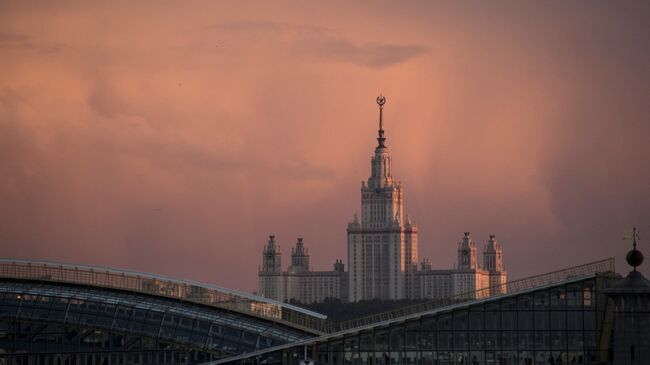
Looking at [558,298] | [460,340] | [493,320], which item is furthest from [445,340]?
[558,298]

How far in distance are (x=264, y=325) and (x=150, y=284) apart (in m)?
9.77

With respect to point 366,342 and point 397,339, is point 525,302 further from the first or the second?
point 366,342

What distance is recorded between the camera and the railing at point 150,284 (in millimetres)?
140000

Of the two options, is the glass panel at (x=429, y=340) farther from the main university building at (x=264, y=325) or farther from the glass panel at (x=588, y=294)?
the glass panel at (x=588, y=294)

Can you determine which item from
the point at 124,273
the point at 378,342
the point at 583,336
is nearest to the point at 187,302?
the point at 124,273

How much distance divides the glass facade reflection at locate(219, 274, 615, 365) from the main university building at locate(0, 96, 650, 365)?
0.06m

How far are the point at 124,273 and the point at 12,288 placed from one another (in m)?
8.32

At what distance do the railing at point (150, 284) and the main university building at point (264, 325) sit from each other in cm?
8

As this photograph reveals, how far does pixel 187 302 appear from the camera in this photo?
140 metres

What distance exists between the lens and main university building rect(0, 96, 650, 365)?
4727 inches

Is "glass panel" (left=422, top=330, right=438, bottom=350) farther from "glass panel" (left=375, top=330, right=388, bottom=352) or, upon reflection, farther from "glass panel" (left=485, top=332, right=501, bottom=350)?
"glass panel" (left=485, top=332, right=501, bottom=350)

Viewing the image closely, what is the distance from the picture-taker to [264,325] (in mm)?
138125

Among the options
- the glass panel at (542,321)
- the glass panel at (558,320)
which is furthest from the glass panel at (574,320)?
Result: the glass panel at (542,321)

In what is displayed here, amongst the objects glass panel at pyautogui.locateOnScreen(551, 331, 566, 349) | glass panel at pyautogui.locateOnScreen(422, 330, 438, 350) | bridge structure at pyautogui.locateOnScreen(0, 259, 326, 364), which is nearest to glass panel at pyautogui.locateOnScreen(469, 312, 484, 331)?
glass panel at pyautogui.locateOnScreen(422, 330, 438, 350)
